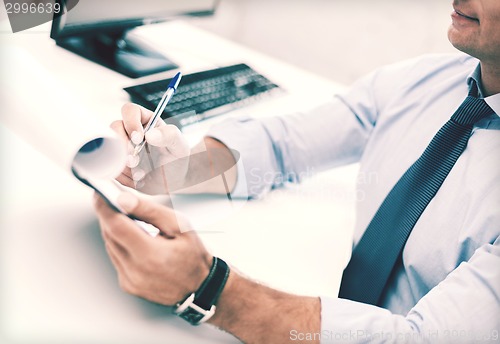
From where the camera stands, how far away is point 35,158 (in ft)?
1.70

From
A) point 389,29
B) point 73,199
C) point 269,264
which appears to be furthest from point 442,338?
point 389,29

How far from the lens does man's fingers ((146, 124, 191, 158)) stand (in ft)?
1.61

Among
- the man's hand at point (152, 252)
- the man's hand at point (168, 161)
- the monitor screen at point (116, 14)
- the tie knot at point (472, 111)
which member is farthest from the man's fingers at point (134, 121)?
the tie knot at point (472, 111)

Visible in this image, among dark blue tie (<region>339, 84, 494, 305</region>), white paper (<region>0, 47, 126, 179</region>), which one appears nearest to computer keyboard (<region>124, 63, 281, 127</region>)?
white paper (<region>0, 47, 126, 179</region>)

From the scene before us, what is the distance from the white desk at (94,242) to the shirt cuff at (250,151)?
1.1 inches

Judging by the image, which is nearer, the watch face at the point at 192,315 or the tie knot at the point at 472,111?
the watch face at the point at 192,315

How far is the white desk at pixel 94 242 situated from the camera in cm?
37

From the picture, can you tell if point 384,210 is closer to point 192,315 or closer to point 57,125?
point 192,315

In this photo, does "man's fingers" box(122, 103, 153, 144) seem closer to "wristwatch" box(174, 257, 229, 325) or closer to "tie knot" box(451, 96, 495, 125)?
"wristwatch" box(174, 257, 229, 325)

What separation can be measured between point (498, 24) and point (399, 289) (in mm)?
338

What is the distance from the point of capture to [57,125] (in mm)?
370

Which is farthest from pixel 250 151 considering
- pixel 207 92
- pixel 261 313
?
pixel 261 313

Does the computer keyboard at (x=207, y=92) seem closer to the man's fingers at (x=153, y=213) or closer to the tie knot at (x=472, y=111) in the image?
the man's fingers at (x=153, y=213)

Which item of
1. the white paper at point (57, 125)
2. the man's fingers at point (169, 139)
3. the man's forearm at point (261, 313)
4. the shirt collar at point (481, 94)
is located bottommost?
the man's forearm at point (261, 313)
